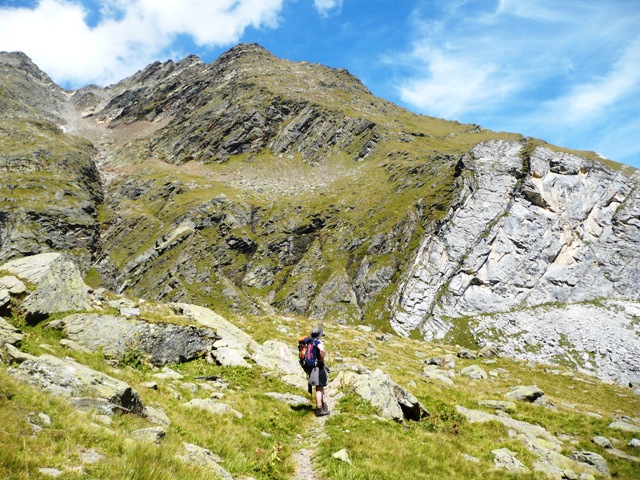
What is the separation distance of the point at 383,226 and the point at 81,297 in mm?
101328

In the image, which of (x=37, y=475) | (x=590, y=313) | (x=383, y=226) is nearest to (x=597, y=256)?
(x=590, y=313)

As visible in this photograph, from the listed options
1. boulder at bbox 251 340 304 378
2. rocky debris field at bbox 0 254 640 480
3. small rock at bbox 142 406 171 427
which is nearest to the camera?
rocky debris field at bbox 0 254 640 480

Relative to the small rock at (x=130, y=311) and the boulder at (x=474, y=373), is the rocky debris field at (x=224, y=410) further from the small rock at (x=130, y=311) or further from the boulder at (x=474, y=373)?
the boulder at (x=474, y=373)

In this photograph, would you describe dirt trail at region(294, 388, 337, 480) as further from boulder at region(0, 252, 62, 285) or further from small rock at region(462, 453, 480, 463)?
boulder at region(0, 252, 62, 285)

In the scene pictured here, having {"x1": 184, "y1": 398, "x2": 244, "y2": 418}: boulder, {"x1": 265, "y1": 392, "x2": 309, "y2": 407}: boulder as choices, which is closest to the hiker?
{"x1": 265, "y1": 392, "x2": 309, "y2": 407}: boulder

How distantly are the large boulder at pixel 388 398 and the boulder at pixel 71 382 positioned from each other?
9534mm

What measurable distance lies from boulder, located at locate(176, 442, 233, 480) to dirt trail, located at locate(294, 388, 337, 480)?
8.21ft

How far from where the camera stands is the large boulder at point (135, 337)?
16344mm

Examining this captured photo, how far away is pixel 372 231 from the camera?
117m

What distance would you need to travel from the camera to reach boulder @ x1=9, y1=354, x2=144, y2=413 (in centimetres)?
952

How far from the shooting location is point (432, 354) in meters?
37.5

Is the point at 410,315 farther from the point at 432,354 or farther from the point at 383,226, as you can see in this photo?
the point at 432,354

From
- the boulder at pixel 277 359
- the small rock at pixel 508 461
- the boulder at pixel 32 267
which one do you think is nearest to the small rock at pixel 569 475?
Result: the small rock at pixel 508 461

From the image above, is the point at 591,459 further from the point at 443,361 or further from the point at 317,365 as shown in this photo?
the point at 443,361
